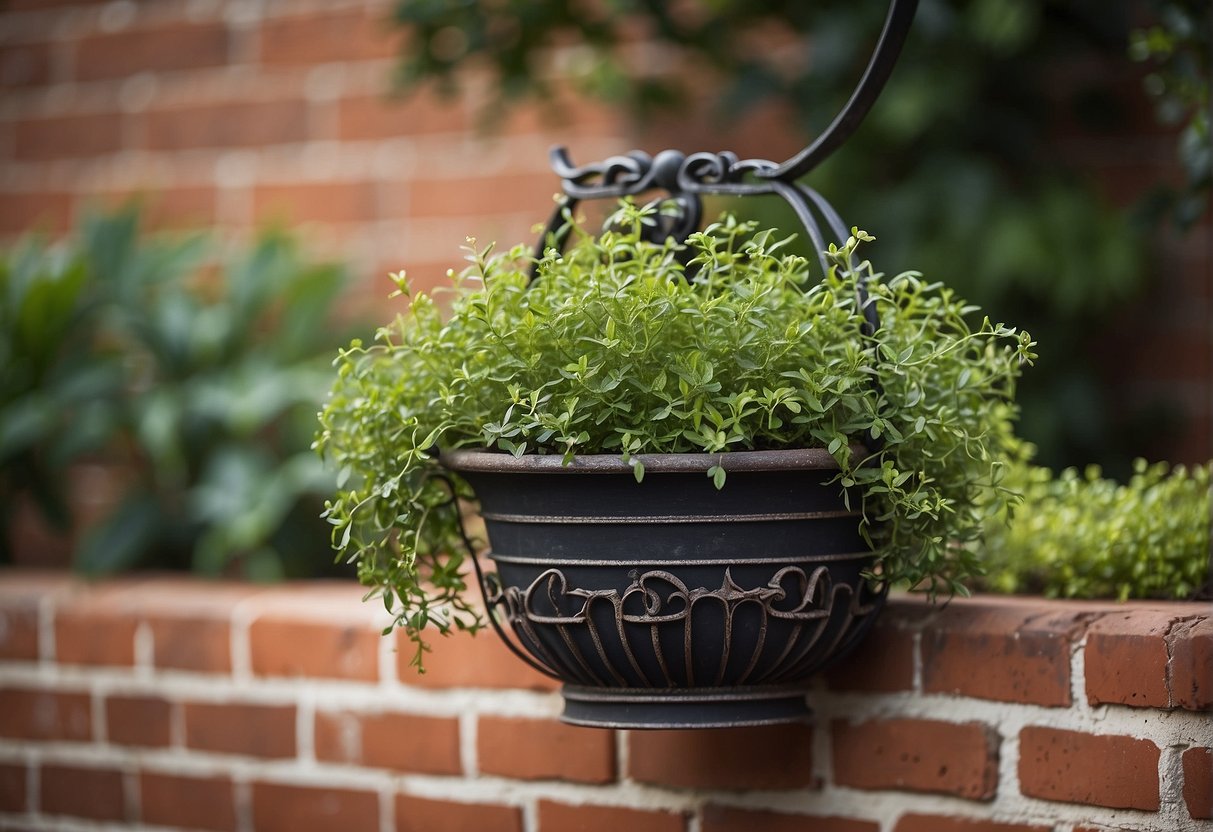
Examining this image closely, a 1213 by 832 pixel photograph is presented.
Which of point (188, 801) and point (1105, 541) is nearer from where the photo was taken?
point (1105, 541)

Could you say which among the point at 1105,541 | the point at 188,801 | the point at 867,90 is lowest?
the point at 188,801

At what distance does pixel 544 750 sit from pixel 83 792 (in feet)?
2.07

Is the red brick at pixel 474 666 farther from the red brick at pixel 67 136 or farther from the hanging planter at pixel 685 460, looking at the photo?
the red brick at pixel 67 136

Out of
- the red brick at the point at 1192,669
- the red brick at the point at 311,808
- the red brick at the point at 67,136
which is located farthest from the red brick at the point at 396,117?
the red brick at the point at 1192,669

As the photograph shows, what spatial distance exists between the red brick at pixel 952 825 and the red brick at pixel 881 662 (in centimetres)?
10

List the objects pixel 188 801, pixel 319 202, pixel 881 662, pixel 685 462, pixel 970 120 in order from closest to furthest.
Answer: pixel 685 462 < pixel 881 662 < pixel 188 801 < pixel 970 120 < pixel 319 202

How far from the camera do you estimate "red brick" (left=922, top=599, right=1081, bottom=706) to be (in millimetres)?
993

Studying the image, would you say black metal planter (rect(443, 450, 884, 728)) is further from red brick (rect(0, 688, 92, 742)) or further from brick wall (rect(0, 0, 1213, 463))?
brick wall (rect(0, 0, 1213, 463))

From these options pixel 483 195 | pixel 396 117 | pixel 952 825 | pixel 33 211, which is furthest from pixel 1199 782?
pixel 33 211

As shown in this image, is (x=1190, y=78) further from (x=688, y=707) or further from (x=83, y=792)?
(x=83, y=792)

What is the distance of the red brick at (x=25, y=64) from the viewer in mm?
2766

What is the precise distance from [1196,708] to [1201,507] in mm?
255

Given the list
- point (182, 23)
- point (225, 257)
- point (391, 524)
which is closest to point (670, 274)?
point (391, 524)

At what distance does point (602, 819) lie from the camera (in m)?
1.16
